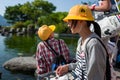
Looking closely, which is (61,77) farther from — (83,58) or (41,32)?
(41,32)

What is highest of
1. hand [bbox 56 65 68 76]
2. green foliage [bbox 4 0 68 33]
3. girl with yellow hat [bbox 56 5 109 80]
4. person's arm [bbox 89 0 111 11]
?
person's arm [bbox 89 0 111 11]

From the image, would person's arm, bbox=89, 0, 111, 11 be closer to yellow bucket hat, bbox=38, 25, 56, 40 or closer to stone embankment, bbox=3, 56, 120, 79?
yellow bucket hat, bbox=38, 25, 56, 40

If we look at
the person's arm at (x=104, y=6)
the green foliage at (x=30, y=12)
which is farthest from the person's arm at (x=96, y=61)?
the green foliage at (x=30, y=12)

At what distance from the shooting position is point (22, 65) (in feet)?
53.8

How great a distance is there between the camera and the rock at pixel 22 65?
16.1 m

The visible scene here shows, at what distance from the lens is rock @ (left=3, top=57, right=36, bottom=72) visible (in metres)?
16.1

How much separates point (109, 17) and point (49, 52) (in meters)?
1.07

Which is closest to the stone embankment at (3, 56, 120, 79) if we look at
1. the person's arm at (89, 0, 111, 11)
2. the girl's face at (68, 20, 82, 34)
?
the person's arm at (89, 0, 111, 11)

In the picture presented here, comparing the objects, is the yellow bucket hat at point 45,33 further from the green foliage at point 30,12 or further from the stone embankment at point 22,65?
the green foliage at point 30,12

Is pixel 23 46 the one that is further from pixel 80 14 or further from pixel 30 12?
pixel 30 12

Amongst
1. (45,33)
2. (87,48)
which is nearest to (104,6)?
(45,33)

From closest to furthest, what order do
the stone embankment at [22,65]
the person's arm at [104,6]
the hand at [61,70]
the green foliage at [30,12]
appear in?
the hand at [61,70], the person's arm at [104,6], the stone embankment at [22,65], the green foliage at [30,12]

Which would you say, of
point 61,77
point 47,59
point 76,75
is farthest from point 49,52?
point 76,75

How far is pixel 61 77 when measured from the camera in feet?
10.7
